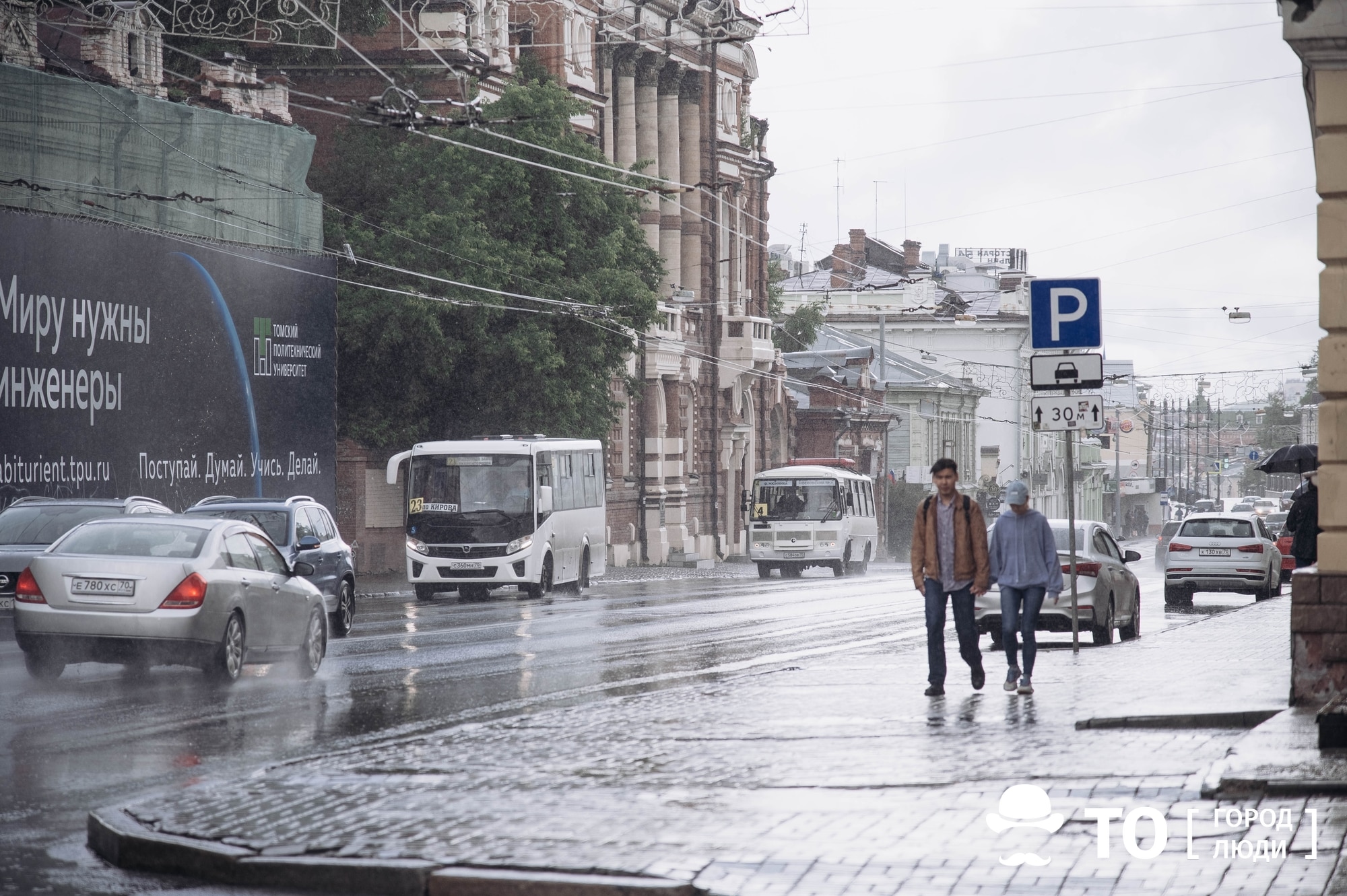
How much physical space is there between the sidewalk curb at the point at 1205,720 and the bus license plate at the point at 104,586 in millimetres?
7922

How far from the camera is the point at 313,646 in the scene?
17.7 meters

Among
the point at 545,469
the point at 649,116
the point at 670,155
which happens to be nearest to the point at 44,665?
the point at 545,469

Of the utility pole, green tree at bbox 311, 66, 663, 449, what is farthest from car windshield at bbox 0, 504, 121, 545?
the utility pole

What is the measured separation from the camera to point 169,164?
36281mm

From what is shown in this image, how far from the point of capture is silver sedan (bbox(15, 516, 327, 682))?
15391 mm

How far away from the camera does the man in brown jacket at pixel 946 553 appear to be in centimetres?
1419

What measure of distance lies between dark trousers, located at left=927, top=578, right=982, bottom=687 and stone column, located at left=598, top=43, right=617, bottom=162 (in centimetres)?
4614

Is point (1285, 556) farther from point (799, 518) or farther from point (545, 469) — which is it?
point (545, 469)

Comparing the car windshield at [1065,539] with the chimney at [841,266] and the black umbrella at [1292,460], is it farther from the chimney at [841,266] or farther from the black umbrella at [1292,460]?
the chimney at [841,266]

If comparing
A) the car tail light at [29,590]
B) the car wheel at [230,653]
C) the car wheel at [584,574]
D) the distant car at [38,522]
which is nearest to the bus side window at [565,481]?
the car wheel at [584,574]

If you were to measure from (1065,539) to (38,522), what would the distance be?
12.9 meters

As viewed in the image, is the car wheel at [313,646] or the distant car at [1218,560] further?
the distant car at [1218,560]

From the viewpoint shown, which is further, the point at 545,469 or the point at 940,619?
Answer: the point at 545,469

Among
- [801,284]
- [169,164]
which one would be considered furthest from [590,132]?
[801,284]
